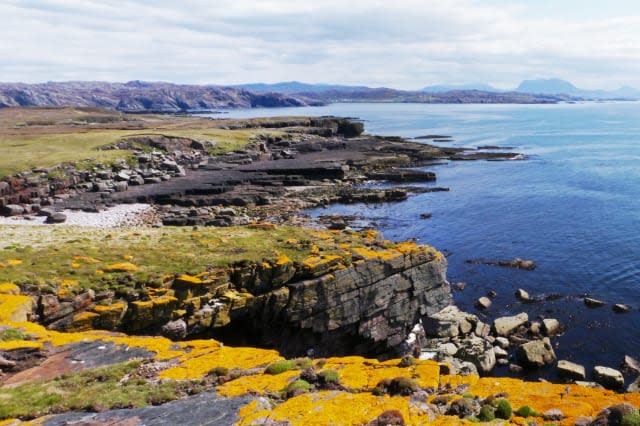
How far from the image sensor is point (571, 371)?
33.3 metres

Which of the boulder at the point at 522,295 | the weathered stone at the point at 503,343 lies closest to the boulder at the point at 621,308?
the boulder at the point at 522,295

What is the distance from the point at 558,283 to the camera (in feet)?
163

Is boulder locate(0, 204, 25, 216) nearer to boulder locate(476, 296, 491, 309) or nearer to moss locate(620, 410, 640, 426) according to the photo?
boulder locate(476, 296, 491, 309)

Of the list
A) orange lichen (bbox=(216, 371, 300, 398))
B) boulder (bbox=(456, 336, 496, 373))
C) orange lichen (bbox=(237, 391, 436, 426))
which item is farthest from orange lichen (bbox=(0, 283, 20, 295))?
boulder (bbox=(456, 336, 496, 373))

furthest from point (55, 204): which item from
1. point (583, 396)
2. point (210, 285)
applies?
point (583, 396)

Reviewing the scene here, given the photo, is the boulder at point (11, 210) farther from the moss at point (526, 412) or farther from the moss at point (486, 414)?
the moss at point (526, 412)

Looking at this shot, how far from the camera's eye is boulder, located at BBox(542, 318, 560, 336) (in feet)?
131

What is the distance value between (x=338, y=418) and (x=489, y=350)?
25.8 m

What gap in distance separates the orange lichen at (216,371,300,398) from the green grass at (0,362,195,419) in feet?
5.85

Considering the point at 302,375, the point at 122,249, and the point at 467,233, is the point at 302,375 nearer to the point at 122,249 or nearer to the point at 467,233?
the point at 122,249

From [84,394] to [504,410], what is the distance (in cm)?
1486

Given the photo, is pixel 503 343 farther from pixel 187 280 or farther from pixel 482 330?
pixel 187 280

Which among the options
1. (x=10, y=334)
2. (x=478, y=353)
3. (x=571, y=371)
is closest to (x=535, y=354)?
(x=571, y=371)

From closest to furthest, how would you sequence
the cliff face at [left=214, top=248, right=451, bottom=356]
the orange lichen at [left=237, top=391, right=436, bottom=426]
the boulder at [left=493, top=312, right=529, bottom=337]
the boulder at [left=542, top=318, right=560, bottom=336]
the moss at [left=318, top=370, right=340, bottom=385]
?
1. the orange lichen at [left=237, top=391, right=436, bottom=426]
2. the moss at [left=318, top=370, right=340, bottom=385]
3. the cliff face at [left=214, top=248, right=451, bottom=356]
4. the boulder at [left=542, top=318, right=560, bottom=336]
5. the boulder at [left=493, top=312, right=529, bottom=337]
